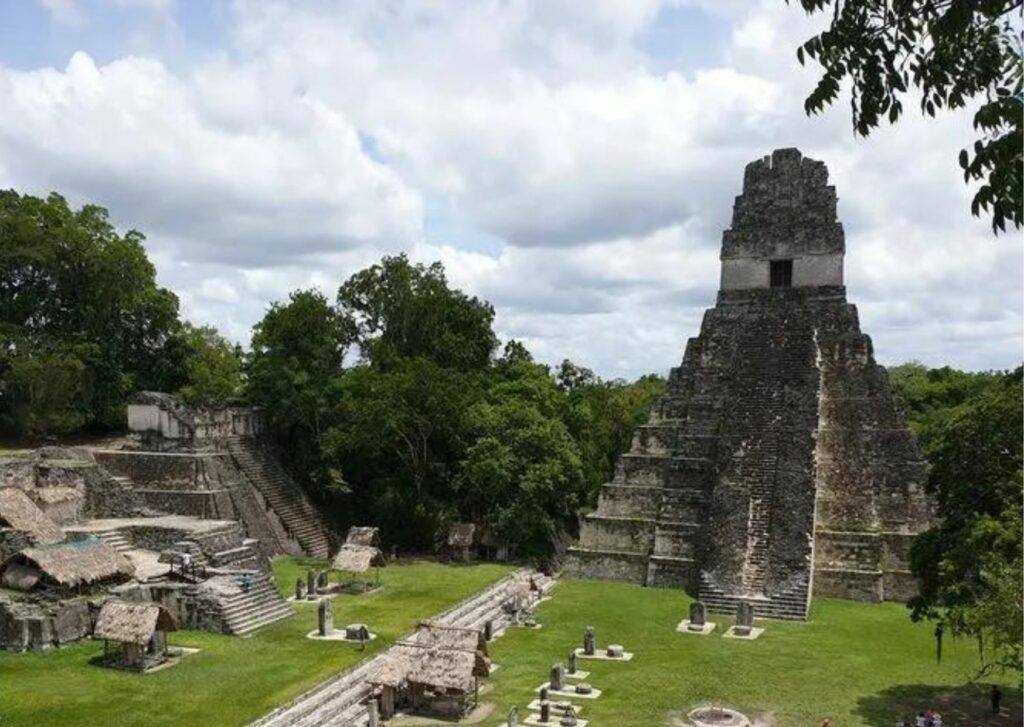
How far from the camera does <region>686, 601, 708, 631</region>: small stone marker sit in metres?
21.7

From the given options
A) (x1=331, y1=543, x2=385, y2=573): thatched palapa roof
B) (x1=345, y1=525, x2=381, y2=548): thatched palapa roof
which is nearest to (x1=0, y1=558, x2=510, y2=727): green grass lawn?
(x1=331, y1=543, x2=385, y2=573): thatched palapa roof

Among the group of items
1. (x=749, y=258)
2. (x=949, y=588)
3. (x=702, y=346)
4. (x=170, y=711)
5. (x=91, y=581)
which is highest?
(x=749, y=258)

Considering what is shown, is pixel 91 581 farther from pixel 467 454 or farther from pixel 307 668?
pixel 467 454

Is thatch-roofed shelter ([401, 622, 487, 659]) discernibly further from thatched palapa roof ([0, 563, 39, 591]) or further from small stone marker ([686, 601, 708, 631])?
thatched palapa roof ([0, 563, 39, 591])

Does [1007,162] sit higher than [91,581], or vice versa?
[1007,162]

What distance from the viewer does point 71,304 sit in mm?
36625

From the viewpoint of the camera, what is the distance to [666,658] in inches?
760

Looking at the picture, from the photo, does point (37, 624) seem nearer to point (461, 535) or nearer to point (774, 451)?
point (461, 535)

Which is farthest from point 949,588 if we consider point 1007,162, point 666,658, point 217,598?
point 217,598

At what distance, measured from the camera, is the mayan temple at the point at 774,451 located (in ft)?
80.7

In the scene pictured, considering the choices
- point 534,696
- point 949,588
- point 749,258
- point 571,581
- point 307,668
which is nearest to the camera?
point 949,588

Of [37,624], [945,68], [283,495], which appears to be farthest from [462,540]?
[945,68]

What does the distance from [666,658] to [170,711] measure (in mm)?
9660

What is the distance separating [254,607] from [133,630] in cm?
408
